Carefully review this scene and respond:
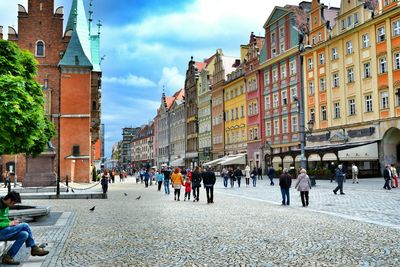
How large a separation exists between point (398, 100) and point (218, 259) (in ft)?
113

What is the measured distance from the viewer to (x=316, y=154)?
43031 millimetres

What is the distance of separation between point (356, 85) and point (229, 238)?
3615cm

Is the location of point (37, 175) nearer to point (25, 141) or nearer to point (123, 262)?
point (25, 141)

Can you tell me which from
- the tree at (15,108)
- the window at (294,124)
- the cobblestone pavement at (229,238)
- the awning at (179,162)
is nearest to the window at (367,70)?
the window at (294,124)

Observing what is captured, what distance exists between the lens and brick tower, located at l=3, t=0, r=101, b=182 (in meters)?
51.3

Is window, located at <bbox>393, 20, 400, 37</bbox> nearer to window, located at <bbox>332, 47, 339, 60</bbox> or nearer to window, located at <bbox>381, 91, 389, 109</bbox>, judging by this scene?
window, located at <bbox>381, 91, 389, 109</bbox>

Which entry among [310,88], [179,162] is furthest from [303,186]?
[179,162]

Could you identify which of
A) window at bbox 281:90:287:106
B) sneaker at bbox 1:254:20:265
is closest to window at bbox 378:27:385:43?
window at bbox 281:90:287:106

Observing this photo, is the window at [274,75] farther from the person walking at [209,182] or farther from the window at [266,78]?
the person walking at [209,182]

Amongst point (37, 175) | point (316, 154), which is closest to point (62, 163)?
point (37, 175)

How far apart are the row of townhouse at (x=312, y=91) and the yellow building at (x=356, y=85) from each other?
0.29 feet

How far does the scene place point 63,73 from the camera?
171 ft

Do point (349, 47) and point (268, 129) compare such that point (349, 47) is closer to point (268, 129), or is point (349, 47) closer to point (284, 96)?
point (284, 96)

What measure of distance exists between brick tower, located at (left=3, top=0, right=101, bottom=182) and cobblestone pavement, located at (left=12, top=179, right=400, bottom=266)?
36319 mm
